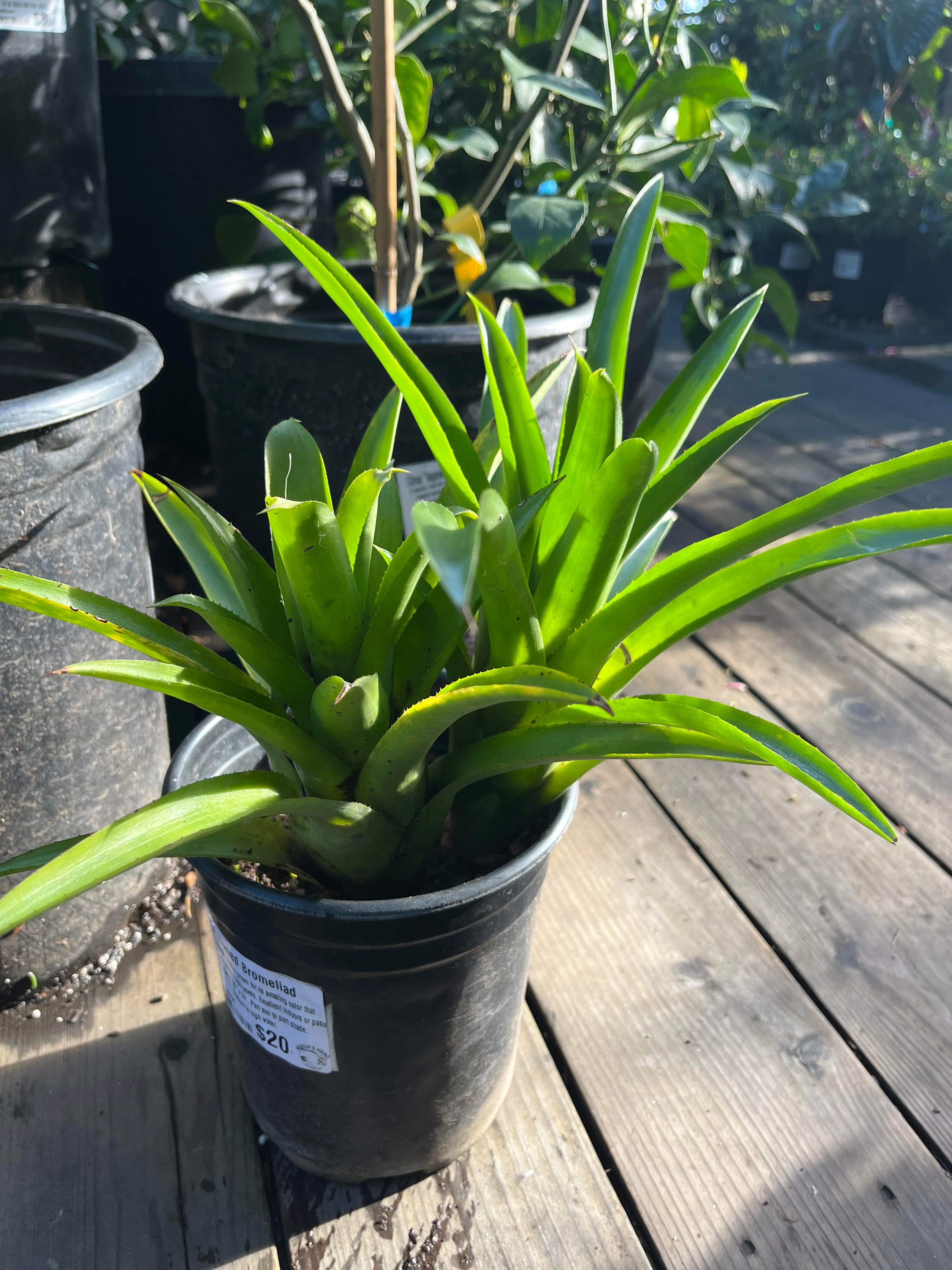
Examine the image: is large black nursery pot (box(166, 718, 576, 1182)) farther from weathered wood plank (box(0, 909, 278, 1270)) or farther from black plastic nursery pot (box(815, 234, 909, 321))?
black plastic nursery pot (box(815, 234, 909, 321))

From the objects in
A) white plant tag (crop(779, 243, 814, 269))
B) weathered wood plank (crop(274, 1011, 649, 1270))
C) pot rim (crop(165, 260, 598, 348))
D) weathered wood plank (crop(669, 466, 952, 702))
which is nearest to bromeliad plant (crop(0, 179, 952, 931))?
weathered wood plank (crop(274, 1011, 649, 1270))

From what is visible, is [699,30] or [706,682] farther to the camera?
[699,30]

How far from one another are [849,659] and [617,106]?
846mm

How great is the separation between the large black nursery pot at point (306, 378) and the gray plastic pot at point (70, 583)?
0.80 ft

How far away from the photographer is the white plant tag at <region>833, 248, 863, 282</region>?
3145mm

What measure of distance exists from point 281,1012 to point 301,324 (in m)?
0.74

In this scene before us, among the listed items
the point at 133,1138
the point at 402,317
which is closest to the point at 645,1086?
the point at 133,1138

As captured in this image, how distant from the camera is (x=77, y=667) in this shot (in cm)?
45

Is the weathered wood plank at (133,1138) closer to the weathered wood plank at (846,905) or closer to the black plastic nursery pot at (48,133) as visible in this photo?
the weathered wood plank at (846,905)

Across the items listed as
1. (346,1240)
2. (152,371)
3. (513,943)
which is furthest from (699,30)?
(346,1240)

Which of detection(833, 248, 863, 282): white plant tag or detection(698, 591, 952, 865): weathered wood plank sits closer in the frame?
detection(698, 591, 952, 865): weathered wood plank

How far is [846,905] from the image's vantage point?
0.95 m

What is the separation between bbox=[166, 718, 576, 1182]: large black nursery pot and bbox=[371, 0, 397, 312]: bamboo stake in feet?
1.73

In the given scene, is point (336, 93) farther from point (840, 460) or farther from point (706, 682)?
point (840, 460)
